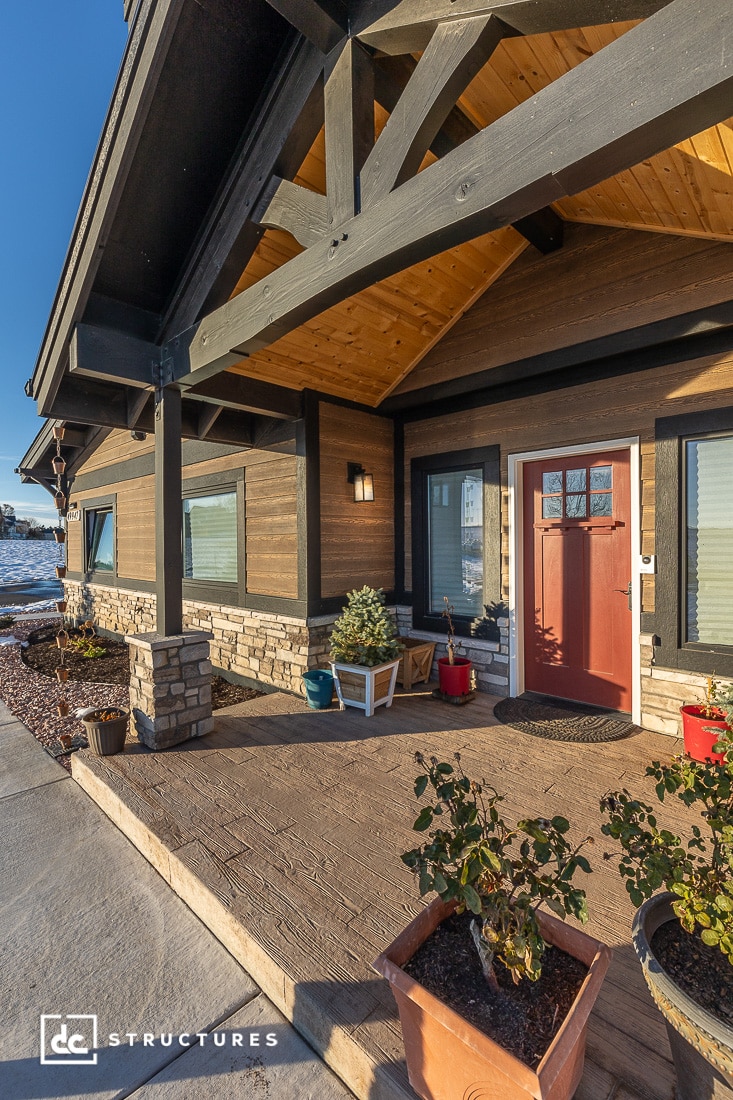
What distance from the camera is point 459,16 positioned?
177cm

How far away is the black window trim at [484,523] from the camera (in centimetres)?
439

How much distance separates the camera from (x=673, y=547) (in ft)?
11.2

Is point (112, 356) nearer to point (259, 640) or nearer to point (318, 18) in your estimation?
point (318, 18)

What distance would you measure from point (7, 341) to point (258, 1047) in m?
29.6

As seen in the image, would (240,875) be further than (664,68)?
Yes

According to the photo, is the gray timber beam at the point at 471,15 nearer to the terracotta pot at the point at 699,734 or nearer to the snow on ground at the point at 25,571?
the terracotta pot at the point at 699,734

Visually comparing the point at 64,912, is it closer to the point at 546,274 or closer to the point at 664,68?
the point at 664,68

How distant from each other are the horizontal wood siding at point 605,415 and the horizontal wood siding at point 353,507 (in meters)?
0.69

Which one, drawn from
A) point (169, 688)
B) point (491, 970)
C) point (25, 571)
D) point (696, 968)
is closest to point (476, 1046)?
point (491, 970)

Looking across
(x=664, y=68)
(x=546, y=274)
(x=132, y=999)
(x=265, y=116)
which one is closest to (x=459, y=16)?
(x=664, y=68)

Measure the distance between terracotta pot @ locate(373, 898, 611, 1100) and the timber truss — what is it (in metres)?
2.31

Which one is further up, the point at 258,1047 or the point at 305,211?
the point at 305,211

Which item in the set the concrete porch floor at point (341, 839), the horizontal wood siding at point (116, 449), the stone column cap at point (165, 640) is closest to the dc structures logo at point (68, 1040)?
the concrete porch floor at point (341, 839)

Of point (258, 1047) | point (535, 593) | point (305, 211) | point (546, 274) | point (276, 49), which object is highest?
point (276, 49)
